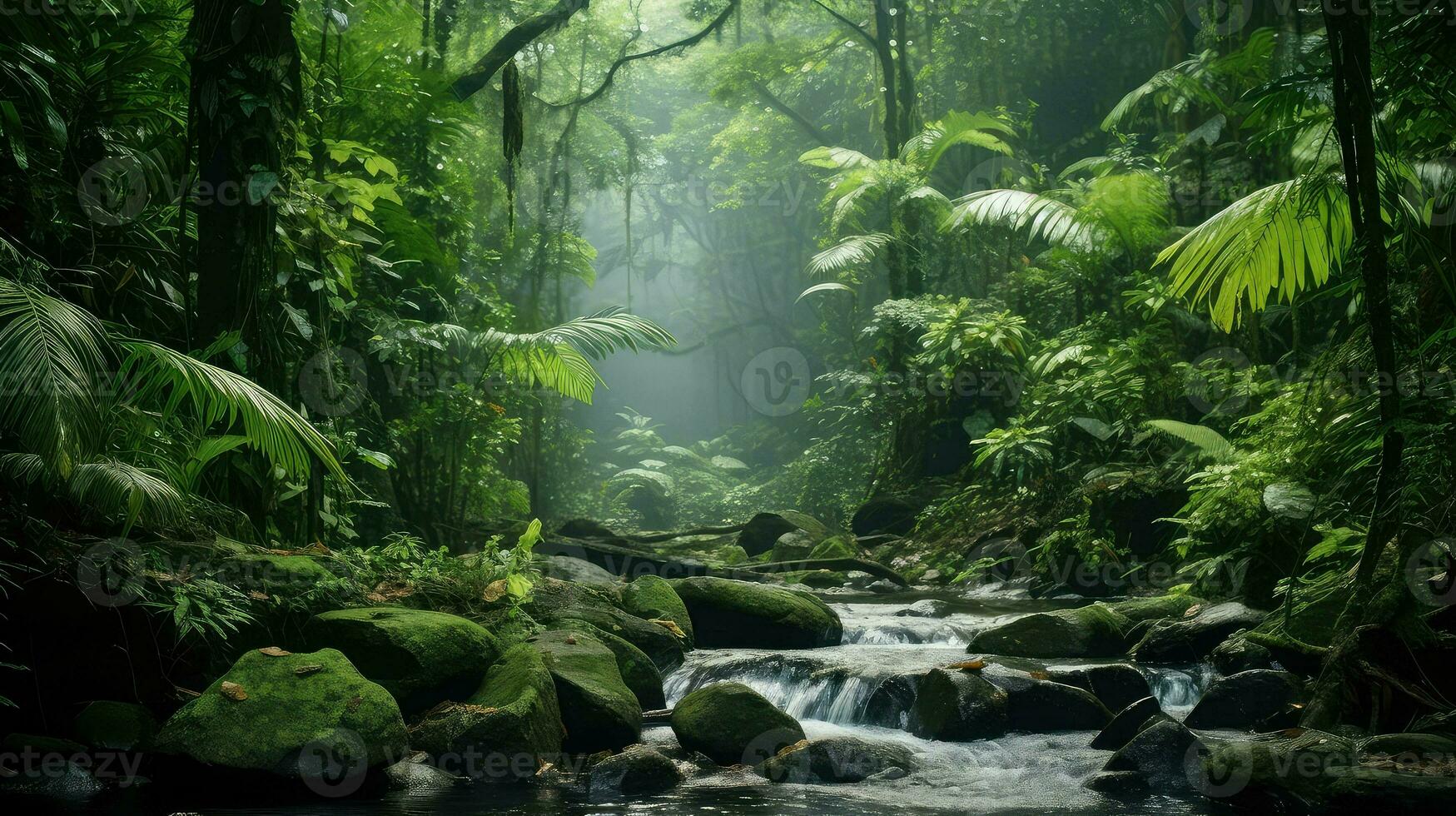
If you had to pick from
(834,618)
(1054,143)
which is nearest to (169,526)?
(834,618)

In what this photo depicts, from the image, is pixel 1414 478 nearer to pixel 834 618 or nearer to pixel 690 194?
pixel 834 618

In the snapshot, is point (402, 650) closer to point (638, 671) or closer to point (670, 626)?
point (638, 671)

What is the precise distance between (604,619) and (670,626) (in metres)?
0.54

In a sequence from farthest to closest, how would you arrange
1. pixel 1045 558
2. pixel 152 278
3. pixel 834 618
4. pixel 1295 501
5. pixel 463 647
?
pixel 1045 558, pixel 834 618, pixel 1295 501, pixel 152 278, pixel 463 647

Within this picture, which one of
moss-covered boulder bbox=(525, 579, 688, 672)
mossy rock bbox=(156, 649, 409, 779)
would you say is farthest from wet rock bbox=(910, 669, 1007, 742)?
mossy rock bbox=(156, 649, 409, 779)

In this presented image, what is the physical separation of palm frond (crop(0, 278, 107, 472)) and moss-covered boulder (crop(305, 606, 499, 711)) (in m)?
1.63

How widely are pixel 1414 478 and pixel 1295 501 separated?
1.75 metres

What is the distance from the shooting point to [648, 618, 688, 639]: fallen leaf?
21.3ft

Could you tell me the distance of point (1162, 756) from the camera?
425 cm

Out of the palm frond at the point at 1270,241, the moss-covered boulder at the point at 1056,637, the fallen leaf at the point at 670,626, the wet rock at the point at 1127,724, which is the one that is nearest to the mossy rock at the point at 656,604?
the fallen leaf at the point at 670,626

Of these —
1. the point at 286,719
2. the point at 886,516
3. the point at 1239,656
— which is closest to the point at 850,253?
the point at 886,516

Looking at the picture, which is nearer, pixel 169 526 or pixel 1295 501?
pixel 169 526

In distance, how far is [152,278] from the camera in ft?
17.6

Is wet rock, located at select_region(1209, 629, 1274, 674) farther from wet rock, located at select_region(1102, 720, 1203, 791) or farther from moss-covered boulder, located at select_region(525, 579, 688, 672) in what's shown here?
moss-covered boulder, located at select_region(525, 579, 688, 672)
